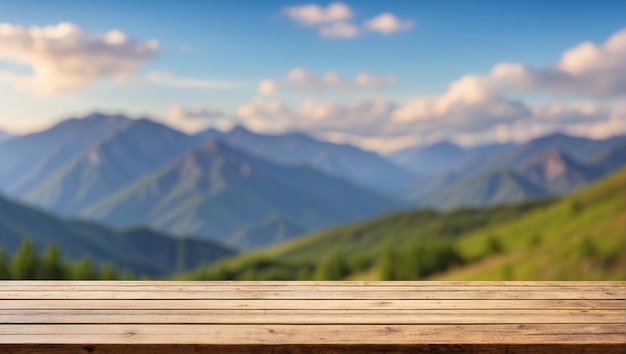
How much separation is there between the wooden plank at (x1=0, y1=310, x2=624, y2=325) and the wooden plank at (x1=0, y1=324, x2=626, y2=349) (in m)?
0.10

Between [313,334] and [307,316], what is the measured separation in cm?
37

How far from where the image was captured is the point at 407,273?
166ft

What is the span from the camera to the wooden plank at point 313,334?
3.14 meters

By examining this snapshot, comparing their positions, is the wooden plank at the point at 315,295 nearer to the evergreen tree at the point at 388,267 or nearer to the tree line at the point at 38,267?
the tree line at the point at 38,267

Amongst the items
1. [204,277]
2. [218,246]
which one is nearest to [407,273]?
[204,277]

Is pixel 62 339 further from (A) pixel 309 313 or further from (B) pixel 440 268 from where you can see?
(B) pixel 440 268

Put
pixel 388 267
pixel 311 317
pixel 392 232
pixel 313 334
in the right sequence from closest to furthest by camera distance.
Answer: pixel 313 334 → pixel 311 317 → pixel 388 267 → pixel 392 232

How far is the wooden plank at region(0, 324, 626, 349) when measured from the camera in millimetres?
3143

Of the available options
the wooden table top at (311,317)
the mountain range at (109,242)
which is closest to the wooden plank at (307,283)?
the wooden table top at (311,317)

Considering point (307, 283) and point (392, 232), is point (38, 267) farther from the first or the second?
point (392, 232)

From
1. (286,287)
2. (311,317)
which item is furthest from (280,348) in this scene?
(286,287)

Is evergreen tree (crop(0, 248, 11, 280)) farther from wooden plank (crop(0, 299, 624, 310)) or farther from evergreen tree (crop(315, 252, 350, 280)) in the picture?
wooden plank (crop(0, 299, 624, 310))

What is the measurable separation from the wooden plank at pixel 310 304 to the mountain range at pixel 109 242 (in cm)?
16634

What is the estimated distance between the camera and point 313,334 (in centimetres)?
324
